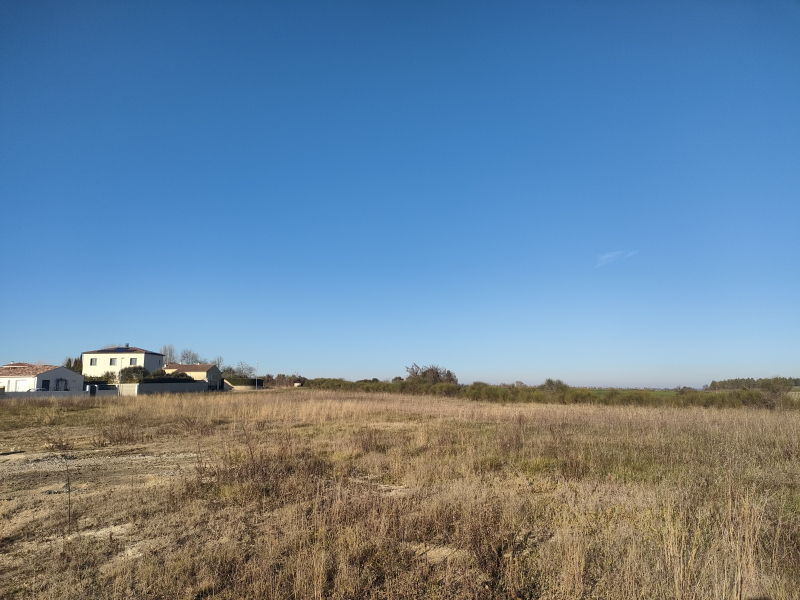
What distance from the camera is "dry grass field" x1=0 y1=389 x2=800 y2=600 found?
11.9 feet

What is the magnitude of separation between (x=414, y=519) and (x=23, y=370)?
52500mm

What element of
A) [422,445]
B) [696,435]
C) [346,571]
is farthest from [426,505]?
[696,435]

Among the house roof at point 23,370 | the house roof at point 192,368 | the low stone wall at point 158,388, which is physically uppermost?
the house roof at point 23,370

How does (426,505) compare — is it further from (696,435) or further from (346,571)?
(696,435)

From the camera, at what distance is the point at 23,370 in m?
41.8

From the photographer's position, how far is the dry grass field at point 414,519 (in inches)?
143

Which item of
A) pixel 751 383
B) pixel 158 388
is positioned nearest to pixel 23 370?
pixel 158 388

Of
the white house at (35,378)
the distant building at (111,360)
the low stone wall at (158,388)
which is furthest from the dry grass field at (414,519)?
the distant building at (111,360)

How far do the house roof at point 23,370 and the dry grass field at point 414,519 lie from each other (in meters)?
39.3

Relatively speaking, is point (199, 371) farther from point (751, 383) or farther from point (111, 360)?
point (751, 383)

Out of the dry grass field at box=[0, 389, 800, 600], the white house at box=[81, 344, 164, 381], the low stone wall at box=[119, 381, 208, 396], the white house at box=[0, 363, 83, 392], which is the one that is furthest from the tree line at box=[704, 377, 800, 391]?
the white house at box=[81, 344, 164, 381]

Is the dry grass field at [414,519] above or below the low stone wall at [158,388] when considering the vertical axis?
above

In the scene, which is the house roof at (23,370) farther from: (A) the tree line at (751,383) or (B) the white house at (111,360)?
(A) the tree line at (751,383)

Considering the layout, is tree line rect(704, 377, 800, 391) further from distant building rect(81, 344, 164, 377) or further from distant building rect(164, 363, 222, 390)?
Result: distant building rect(81, 344, 164, 377)
